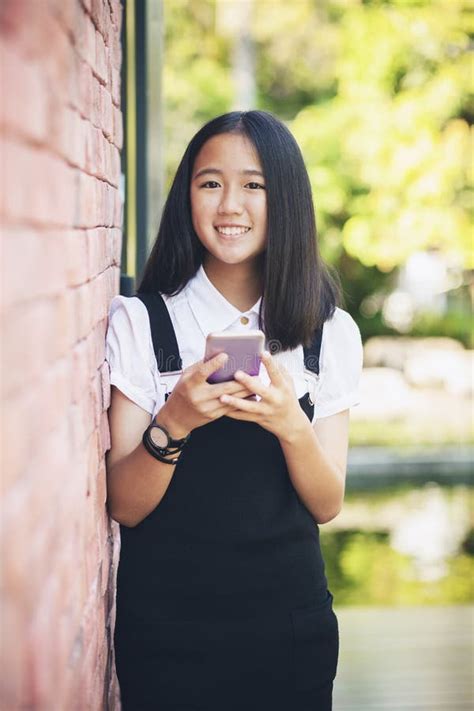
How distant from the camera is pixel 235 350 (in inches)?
71.5

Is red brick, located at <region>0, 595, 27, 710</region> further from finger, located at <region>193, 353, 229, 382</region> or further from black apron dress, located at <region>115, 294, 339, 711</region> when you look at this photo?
black apron dress, located at <region>115, 294, 339, 711</region>

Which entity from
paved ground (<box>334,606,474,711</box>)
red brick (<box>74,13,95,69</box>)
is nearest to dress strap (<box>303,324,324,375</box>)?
red brick (<box>74,13,95,69</box>)

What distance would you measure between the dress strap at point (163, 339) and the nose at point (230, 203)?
0.21m

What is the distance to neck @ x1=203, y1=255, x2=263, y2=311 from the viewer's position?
2184 millimetres

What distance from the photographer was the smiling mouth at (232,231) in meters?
2.05

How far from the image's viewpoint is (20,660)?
1.09 m

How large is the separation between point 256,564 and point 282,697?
253 millimetres

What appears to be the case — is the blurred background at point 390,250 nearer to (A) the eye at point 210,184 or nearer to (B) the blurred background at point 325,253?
(B) the blurred background at point 325,253

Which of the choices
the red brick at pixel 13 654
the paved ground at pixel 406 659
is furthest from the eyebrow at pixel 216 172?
the paved ground at pixel 406 659

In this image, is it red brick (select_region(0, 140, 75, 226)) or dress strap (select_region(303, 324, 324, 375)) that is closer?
red brick (select_region(0, 140, 75, 226))

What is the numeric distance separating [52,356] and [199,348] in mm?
781

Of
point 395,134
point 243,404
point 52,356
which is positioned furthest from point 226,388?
point 395,134

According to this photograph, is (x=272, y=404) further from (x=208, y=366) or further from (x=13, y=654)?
(x=13, y=654)

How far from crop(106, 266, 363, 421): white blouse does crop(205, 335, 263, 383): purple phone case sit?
0.20m
